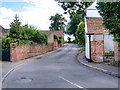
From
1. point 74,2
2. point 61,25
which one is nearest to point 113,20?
point 74,2

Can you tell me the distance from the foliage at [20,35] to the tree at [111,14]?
615 inches

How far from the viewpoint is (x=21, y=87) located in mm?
13281

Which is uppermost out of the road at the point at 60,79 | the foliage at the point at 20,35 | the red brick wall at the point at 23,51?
the foliage at the point at 20,35

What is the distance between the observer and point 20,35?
128 feet

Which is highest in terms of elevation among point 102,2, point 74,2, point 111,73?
point 74,2

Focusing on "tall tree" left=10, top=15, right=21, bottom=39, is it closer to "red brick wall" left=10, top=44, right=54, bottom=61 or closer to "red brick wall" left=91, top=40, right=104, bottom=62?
"red brick wall" left=10, top=44, right=54, bottom=61

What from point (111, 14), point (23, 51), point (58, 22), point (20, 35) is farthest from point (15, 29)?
point (58, 22)

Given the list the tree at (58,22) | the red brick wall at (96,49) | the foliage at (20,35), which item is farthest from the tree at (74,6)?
the tree at (58,22)

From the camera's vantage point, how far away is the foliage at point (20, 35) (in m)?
32.9

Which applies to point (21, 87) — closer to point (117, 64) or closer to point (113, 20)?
point (113, 20)

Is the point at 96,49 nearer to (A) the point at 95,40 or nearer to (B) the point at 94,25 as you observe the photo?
(A) the point at 95,40

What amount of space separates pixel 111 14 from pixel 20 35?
22.1 meters

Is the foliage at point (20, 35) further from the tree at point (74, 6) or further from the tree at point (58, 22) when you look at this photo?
the tree at point (58, 22)

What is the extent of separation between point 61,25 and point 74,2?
7716 centimetres
